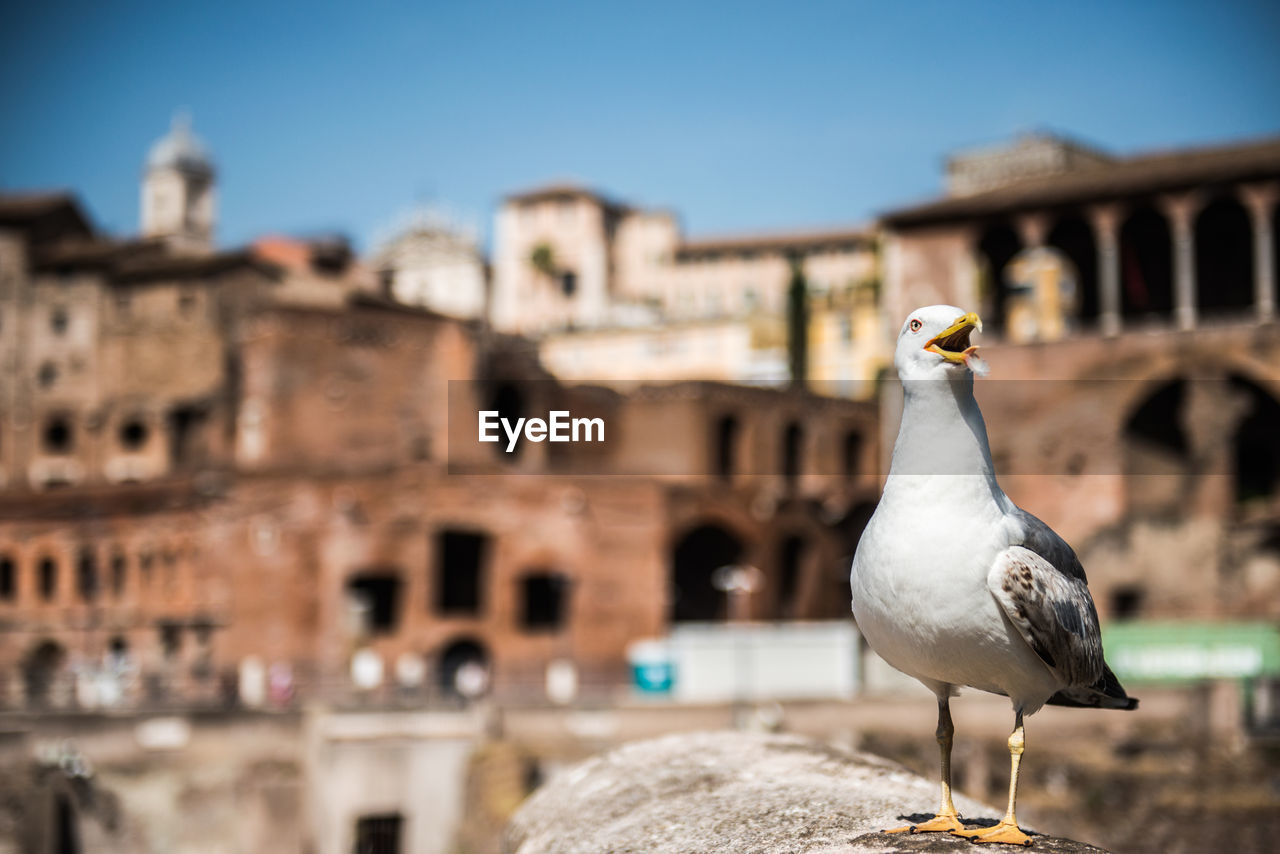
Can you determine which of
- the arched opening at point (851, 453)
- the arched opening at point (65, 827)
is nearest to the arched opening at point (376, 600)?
the arched opening at point (65, 827)

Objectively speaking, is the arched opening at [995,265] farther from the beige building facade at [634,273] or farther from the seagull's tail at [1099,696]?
the seagull's tail at [1099,696]

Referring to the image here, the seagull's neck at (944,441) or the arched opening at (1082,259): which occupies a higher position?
the arched opening at (1082,259)

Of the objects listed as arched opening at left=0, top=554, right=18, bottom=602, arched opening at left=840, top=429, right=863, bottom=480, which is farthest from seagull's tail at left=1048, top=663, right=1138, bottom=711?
arched opening at left=840, top=429, right=863, bottom=480

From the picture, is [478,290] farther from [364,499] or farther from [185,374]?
[364,499]

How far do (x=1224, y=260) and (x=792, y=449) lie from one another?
14.5 meters

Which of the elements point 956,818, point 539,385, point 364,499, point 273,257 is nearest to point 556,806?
point 956,818

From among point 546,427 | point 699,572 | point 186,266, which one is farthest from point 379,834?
point 186,266

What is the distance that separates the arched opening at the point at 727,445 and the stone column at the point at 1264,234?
51.0 feet

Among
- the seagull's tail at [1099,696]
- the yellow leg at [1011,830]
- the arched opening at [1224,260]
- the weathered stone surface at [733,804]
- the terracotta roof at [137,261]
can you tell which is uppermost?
the terracotta roof at [137,261]

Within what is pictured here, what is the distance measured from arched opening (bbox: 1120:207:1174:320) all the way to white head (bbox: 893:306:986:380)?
4566 centimetres

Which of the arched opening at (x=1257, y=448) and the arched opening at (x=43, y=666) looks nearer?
the arched opening at (x=43, y=666)

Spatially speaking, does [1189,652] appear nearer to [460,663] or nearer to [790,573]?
[790,573]

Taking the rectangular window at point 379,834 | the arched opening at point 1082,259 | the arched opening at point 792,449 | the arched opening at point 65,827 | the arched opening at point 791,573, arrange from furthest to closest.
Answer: the arched opening at point 792,449 < the arched opening at point 1082,259 < the arched opening at point 791,573 < the arched opening at point 65,827 < the rectangular window at point 379,834

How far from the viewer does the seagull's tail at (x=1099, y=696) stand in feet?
18.8
